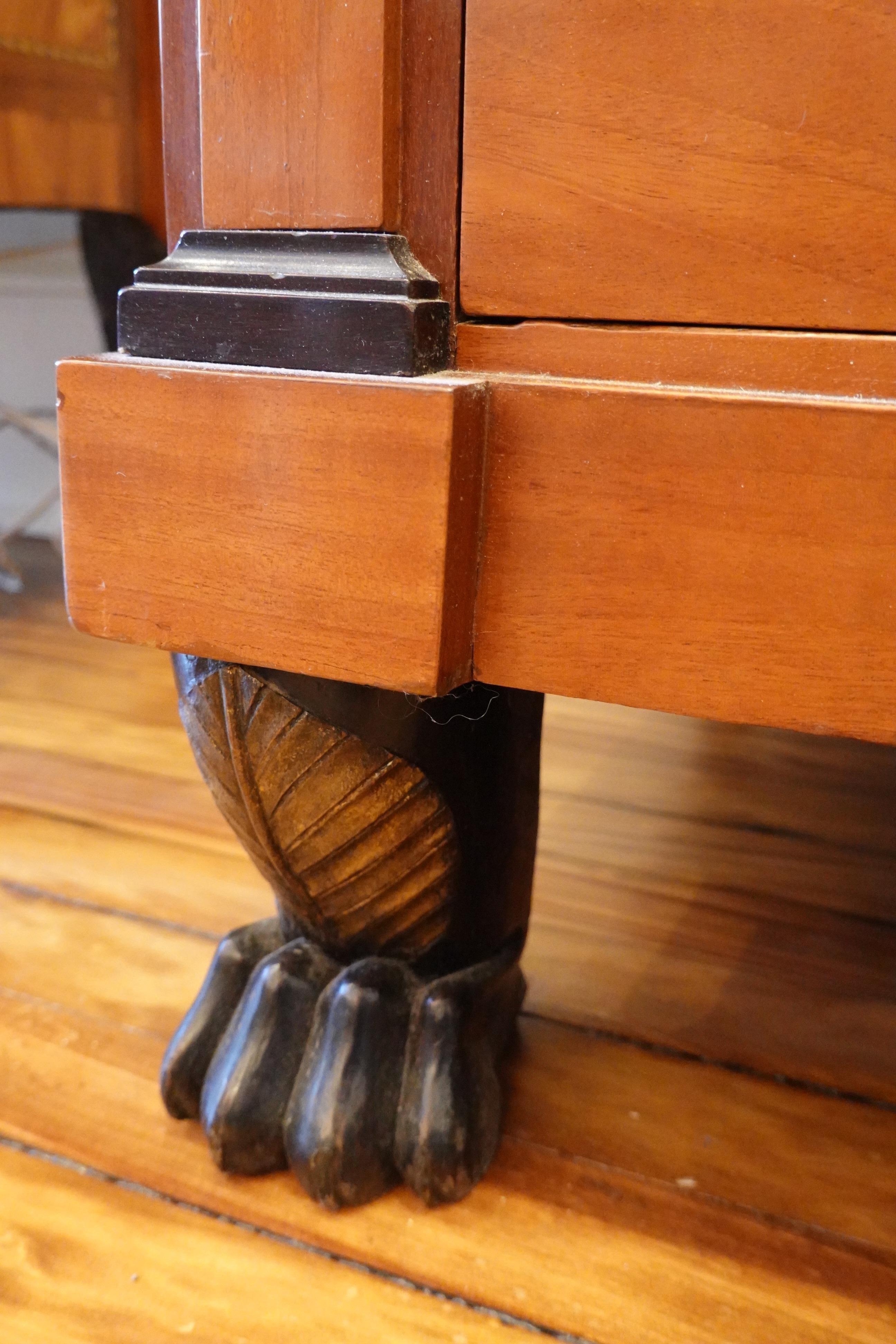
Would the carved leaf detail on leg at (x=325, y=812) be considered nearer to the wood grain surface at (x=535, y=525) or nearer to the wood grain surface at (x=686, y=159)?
the wood grain surface at (x=535, y=525)

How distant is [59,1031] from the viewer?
2.51ft

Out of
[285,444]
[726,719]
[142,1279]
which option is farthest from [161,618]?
[142,1279]

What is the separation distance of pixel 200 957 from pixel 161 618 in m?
0.47

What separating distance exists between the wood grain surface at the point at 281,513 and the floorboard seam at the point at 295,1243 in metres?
0.33

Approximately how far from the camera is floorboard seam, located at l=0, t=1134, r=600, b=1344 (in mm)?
556

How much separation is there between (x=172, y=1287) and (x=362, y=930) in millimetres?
196

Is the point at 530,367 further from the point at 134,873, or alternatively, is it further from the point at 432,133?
the point at 134,873

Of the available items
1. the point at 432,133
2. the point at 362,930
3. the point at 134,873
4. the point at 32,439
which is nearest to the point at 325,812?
the point at 362,930

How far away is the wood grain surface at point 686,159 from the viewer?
371 mm

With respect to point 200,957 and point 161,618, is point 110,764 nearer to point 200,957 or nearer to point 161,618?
point 200,957

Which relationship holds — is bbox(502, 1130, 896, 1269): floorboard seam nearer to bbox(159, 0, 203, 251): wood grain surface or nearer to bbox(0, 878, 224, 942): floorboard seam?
bbox(0, 878, 224, 942): floorboard seam

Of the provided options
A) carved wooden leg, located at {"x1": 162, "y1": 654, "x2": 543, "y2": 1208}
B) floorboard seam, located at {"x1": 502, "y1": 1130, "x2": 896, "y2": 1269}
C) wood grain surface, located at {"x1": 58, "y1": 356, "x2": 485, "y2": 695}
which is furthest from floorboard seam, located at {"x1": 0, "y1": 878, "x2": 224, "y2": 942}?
wood grain surface, located at {"x1": 58, "y1": 356, "x2": 485, "y2": 695}

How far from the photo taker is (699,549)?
15.5 inches

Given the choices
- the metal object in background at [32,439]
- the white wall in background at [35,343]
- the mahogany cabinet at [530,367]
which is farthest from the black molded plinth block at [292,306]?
the white wall in background at [35,343]
